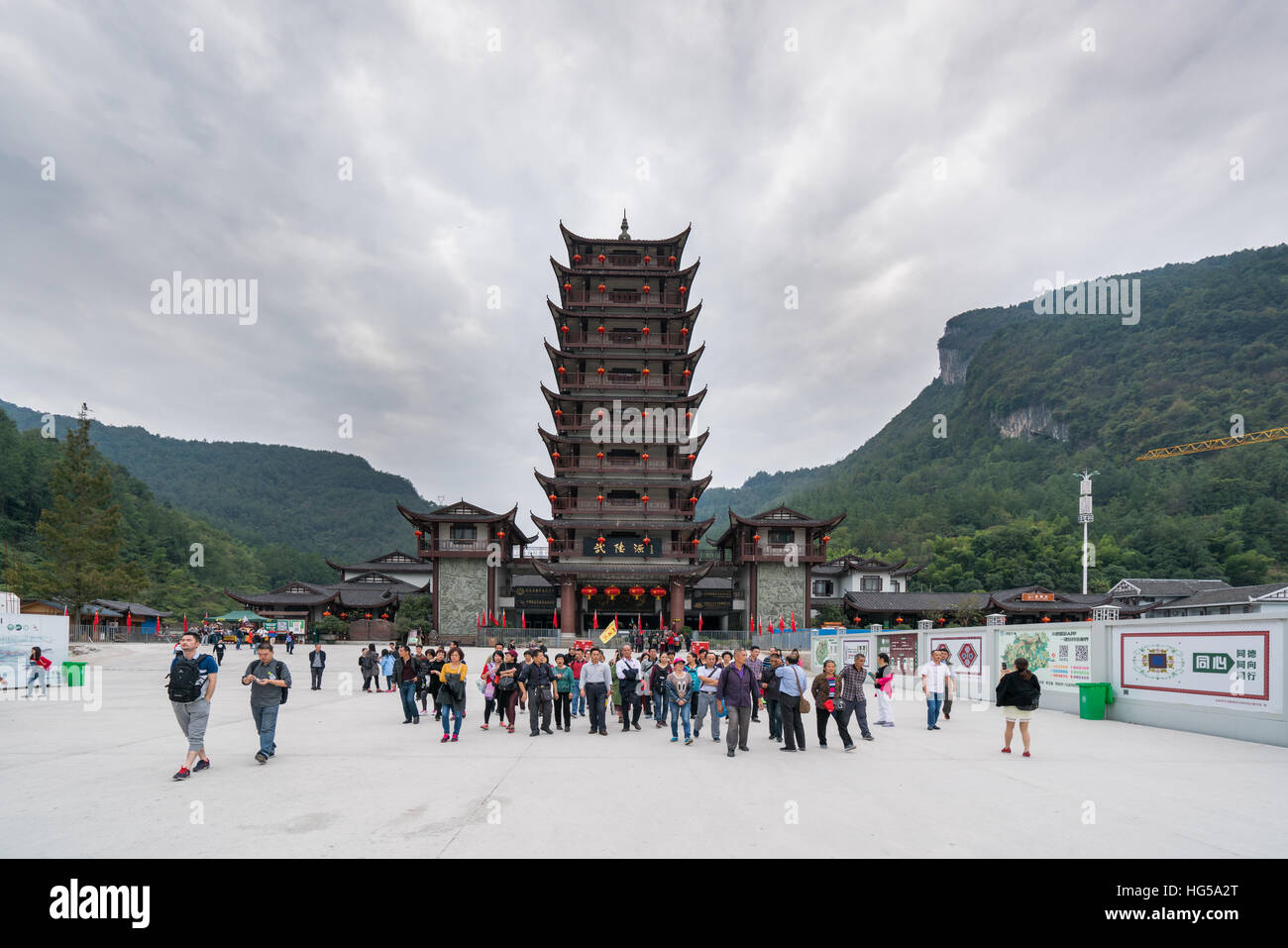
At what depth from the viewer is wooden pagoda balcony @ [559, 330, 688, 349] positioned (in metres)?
47.2

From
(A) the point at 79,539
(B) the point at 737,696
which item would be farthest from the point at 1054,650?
(A) the point at 79,539

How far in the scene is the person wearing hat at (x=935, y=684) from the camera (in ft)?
42.9

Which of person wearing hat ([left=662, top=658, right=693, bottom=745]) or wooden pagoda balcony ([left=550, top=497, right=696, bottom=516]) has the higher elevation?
wooden pagoda balcony ([left=550, top=497, right=696, bottom=516])

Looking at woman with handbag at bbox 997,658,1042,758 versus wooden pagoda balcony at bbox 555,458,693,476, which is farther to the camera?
wooden pagoda balcony at bbox 555,458,693,476

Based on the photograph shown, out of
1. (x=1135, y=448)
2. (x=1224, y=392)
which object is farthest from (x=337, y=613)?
(x=1224, y=392)

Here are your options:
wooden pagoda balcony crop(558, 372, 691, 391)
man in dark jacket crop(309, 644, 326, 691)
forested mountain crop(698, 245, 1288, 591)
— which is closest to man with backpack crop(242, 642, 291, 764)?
man in dark jacket crop(309, 644, 326, 691)

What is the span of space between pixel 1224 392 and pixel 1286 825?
121m

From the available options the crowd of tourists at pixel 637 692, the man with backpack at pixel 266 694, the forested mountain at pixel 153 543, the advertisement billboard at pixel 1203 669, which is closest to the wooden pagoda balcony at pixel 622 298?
the crowd of tourists at pixel 637 692

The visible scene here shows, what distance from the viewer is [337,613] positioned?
56562mm

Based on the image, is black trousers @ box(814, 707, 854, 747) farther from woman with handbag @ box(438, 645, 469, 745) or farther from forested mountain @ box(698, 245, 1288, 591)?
forested mountain @ box(698, 245, 1288, 591)

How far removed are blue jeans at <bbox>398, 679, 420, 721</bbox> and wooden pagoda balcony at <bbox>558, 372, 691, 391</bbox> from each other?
33.9m

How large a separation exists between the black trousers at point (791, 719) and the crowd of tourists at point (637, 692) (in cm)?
2

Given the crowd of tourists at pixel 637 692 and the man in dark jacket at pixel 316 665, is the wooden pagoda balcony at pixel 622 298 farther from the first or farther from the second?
the crowd of tourists at pixel 637 692

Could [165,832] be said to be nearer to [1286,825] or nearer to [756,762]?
[756,762]
